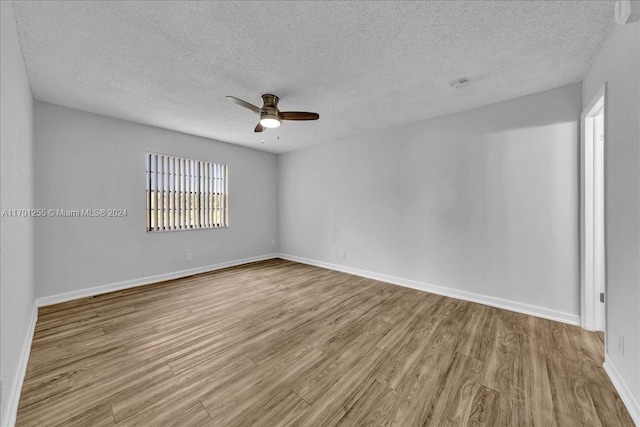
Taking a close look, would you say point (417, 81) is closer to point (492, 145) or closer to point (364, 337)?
point (492, 145)

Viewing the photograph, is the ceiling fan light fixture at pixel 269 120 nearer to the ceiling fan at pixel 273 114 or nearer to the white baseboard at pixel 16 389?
the ceiling fan at pixel 273 114

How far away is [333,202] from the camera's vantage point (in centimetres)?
468

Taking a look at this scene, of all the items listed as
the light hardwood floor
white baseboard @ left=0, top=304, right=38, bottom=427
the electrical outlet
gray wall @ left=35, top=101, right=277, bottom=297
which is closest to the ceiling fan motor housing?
the light hardwood floor

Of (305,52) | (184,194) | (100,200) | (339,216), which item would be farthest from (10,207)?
(339,216)

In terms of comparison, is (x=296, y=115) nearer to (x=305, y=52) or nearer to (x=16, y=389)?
(x=305, y=52)

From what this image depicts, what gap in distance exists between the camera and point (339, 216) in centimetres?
458

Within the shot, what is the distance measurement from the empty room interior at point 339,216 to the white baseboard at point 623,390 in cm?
1

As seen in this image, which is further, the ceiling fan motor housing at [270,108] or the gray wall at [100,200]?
the gray wall at [100,200]

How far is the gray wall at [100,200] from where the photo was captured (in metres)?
2.95

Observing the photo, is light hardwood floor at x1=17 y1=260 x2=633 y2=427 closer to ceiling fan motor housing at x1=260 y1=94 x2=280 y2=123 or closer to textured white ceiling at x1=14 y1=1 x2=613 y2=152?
ceiling fan motor housing at x1=260 y1=94 x2=280 y2=123

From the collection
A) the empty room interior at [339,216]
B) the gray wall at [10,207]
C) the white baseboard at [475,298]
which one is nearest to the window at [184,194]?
the empty room interior at [339,216]

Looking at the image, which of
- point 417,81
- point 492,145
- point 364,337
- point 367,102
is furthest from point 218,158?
point 492,145

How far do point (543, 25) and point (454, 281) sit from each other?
2745 mm

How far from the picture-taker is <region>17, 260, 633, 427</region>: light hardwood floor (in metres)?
1.39
